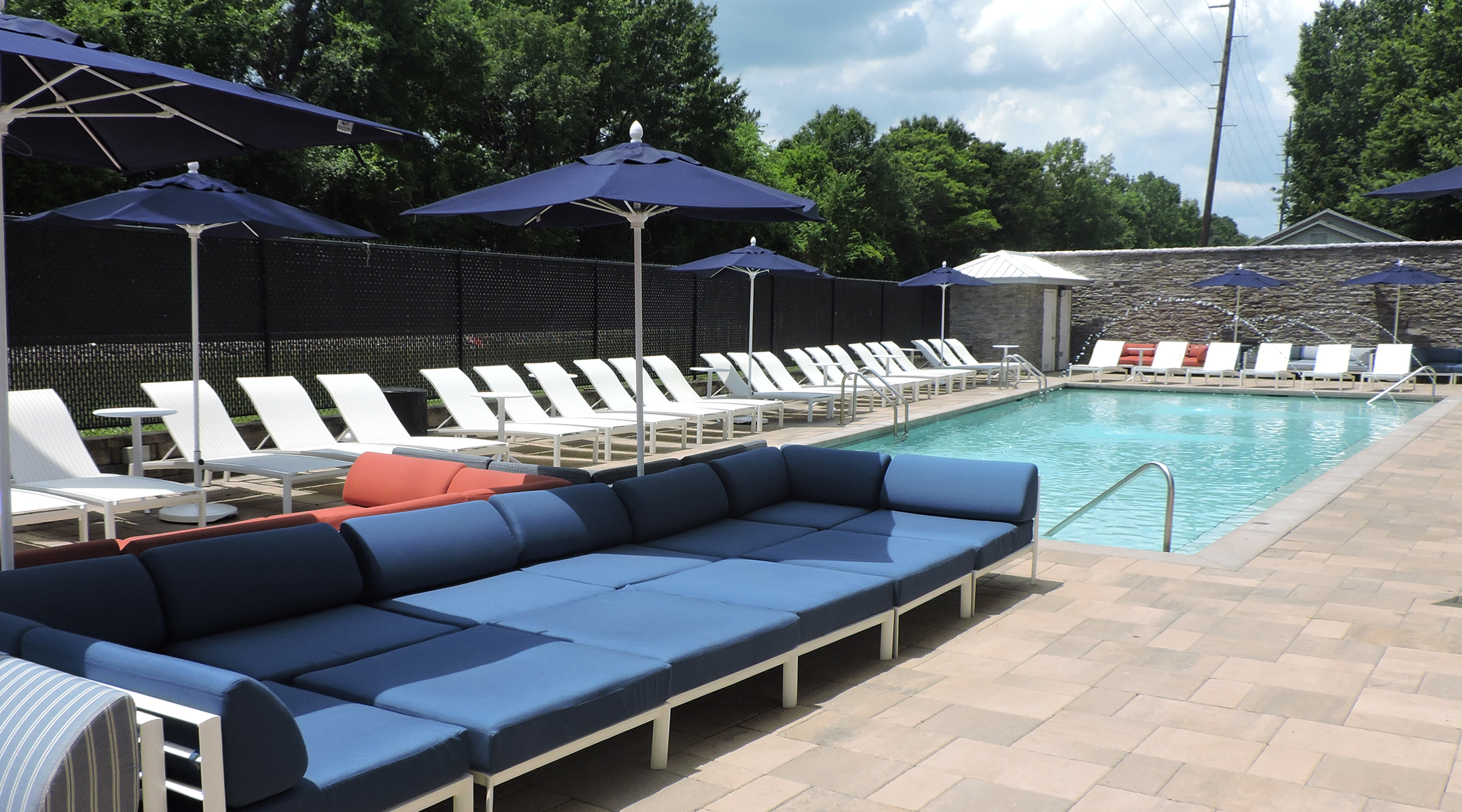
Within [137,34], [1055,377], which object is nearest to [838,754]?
[1055,377]

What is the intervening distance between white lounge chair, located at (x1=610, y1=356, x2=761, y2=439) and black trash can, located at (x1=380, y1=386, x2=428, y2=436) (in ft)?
7.96

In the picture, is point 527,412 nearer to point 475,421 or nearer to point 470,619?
point 475,421

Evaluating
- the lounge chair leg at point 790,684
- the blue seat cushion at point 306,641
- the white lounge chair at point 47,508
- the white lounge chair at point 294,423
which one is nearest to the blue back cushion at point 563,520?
the blue seat cushion at point 306,641

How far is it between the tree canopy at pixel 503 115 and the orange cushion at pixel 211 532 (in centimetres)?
921

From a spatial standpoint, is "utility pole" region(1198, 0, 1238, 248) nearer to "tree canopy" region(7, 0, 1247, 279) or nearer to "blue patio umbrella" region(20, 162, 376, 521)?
"tree canopy" region(7, 0, 1247, 279)

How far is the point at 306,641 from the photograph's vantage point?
3135 mm

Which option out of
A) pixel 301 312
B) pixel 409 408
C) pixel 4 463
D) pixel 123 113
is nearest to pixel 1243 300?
pixel 409 408

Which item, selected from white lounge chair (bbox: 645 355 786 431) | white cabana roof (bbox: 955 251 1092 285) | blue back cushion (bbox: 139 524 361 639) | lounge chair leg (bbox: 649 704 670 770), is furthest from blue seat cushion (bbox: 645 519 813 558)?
white cabana roof (bbox: 955 251 1092 285)

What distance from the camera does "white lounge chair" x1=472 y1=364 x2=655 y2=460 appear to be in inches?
356

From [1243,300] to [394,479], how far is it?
20.7m

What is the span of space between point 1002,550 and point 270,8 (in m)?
23.3

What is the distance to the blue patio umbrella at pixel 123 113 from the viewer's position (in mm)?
3027

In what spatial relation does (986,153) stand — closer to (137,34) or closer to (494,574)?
(137,34)

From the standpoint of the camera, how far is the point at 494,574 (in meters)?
4.05
